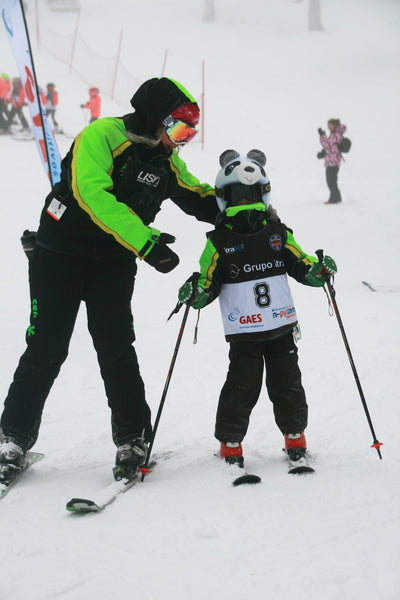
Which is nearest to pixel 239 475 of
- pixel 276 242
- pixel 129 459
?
pixel 129 459

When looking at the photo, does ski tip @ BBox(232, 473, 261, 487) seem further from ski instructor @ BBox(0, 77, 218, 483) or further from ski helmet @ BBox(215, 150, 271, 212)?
ski helmet @ BBox(215, 150, 271, 212)

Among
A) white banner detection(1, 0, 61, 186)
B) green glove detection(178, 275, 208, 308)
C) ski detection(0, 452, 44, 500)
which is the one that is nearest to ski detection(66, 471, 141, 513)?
ski detection(0, 452, 44, 500)

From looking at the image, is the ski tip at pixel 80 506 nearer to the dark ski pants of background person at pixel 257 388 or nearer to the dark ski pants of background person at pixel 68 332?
the dark ski pants of background person at pixel 68 332

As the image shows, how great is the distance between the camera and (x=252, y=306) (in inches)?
137

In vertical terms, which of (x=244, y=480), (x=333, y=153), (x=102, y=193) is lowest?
(x=244, y=480)

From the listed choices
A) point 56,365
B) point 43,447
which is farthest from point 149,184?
point 43,447

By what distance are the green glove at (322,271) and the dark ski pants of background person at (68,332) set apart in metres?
0.91

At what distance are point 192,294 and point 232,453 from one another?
84 cm

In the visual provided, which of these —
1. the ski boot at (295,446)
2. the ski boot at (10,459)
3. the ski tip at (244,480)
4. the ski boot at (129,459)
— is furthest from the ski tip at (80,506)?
the ski boot at (295,446)

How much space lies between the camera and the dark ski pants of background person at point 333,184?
14.0 m

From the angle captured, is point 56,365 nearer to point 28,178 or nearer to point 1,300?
point 1,300

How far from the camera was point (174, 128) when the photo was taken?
3.22 meters

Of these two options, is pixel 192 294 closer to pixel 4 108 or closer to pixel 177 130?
pixel 177 130

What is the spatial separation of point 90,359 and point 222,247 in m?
2.80
